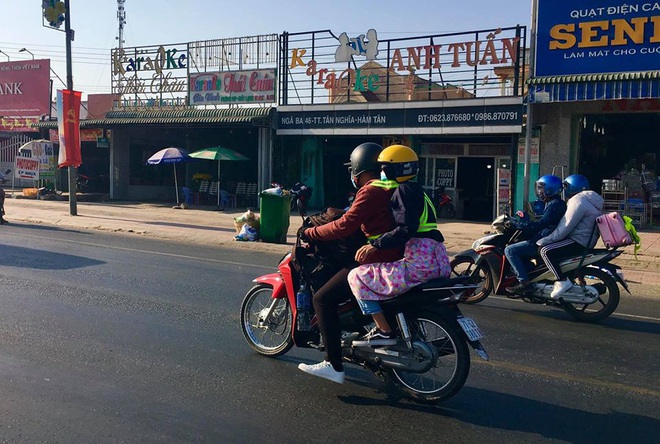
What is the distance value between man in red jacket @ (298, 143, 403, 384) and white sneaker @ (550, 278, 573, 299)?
11.4 feet

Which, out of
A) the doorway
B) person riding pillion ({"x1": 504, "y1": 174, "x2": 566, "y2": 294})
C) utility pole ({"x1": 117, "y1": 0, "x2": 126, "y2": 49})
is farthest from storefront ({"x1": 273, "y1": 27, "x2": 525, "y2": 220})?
utility pole ({"x1": 117, "y1": 0, "x2": 126, "y2": 49})

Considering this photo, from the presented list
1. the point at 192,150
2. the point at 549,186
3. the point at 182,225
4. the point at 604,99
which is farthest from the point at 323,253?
the point at 192,150

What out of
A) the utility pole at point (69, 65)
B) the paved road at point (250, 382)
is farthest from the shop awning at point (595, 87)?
the utility pole at point (69, 65)

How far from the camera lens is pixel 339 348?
191 inches

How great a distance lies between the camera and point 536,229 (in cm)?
769

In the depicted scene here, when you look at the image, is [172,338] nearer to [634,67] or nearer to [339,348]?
[339,348]

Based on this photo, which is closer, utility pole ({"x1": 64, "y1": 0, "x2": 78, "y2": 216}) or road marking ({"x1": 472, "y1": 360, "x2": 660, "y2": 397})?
road marking ({"x1": 472, "y1": 360, "x2": 660, "y2": 397})

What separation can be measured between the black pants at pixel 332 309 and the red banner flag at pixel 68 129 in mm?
16789

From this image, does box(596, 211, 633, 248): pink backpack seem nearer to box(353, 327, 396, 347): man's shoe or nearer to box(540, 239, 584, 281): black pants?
box(540, 239, 584, 281): black pants

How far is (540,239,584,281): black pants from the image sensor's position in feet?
24.4

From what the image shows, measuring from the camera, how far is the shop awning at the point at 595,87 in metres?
15.1

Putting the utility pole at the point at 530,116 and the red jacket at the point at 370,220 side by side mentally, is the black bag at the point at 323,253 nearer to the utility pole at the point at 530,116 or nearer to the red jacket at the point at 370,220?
the red jacket at the point at 370,220

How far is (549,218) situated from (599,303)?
1194mm

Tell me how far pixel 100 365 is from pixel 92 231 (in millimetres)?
12071
